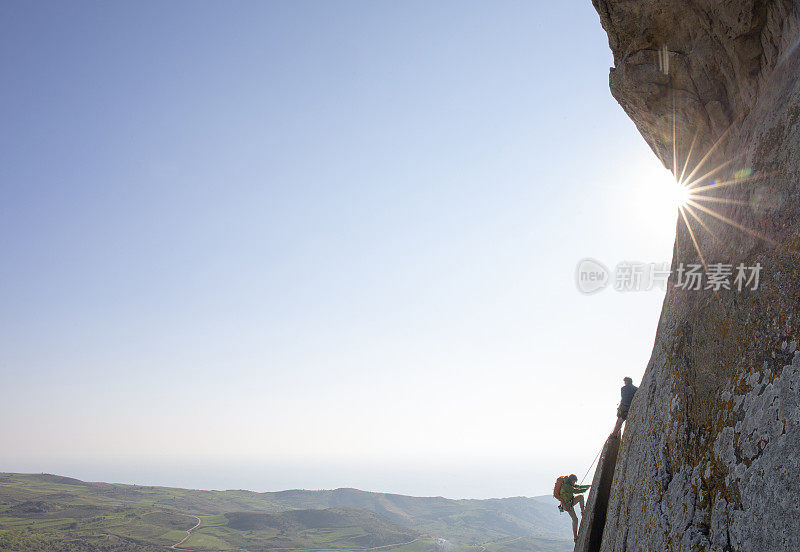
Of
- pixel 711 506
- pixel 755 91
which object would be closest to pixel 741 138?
pixel 755 91

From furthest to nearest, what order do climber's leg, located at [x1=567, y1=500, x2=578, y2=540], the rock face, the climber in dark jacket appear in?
climber's leg, located at [x1=567, y1=500, x2=578, y2=540] → the climber in dark jacket → the rock face

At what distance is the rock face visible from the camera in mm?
7488

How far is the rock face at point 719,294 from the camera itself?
24.6ft

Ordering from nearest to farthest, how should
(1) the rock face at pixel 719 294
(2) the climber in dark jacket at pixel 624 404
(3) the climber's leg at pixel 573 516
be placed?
(1) the rock face at pixel 719 294
(2) the climber in dark jacket at pixel 624 404
(3) the climber's leg at pixel 573 516

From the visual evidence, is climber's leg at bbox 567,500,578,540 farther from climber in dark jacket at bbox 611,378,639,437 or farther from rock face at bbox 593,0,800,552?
rock face at bbox 593,0,800,552

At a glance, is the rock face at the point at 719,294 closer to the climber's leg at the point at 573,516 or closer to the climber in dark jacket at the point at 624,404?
the climber in dark jacket at the point at 624,404

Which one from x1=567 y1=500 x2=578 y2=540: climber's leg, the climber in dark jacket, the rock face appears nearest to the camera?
the rock face

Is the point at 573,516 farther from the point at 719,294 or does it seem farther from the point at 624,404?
the point at 719,294

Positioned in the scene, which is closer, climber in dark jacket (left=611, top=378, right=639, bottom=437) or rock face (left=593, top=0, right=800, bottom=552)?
rock face (left=593, top=0, right=800, bottom=552)

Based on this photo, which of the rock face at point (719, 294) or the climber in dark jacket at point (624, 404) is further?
the climber in dark jacket at point (624, 404)

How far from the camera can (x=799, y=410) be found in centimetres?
679

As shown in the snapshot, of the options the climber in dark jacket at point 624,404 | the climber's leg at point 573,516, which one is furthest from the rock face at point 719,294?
the climber's leg at point 573,516

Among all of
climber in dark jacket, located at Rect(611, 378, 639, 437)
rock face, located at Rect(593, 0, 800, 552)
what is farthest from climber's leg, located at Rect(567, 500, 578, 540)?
rock face, located at Rect(593, 0, 800, 552)

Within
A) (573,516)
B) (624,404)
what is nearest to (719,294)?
(624,404)
